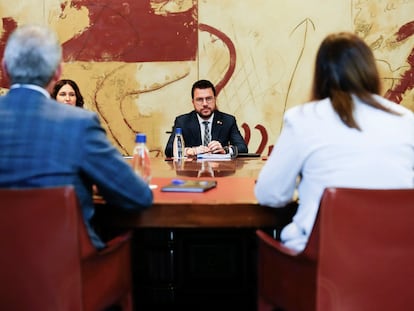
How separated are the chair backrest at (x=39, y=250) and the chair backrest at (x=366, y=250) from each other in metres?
0.69

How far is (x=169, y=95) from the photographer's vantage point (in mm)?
4816

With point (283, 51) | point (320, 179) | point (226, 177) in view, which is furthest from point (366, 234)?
point (283, 51)

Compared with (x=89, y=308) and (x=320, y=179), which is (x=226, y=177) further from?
(x=89, y=308)

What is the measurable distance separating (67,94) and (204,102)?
43.2 inches

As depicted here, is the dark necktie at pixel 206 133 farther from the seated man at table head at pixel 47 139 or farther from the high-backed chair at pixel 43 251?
the high-backed chair at pixel 43 251

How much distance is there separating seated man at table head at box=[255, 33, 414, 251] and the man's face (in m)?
2.55

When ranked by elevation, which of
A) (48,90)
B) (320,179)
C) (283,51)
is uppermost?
(283,51)

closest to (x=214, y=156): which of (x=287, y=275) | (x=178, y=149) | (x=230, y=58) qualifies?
(x=178, y=149)

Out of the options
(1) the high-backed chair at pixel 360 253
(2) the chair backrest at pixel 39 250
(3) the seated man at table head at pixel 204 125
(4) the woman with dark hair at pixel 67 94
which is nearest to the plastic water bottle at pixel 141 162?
(2) the chair backrest at pixel 39 250

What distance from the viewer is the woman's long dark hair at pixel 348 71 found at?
62.9 inches

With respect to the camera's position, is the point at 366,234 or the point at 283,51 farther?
the point at 283,51

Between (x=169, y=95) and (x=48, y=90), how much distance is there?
10.4 feet

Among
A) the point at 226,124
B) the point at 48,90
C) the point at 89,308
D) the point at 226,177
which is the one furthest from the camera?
the point at 226,124

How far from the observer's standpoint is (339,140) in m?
1.53
